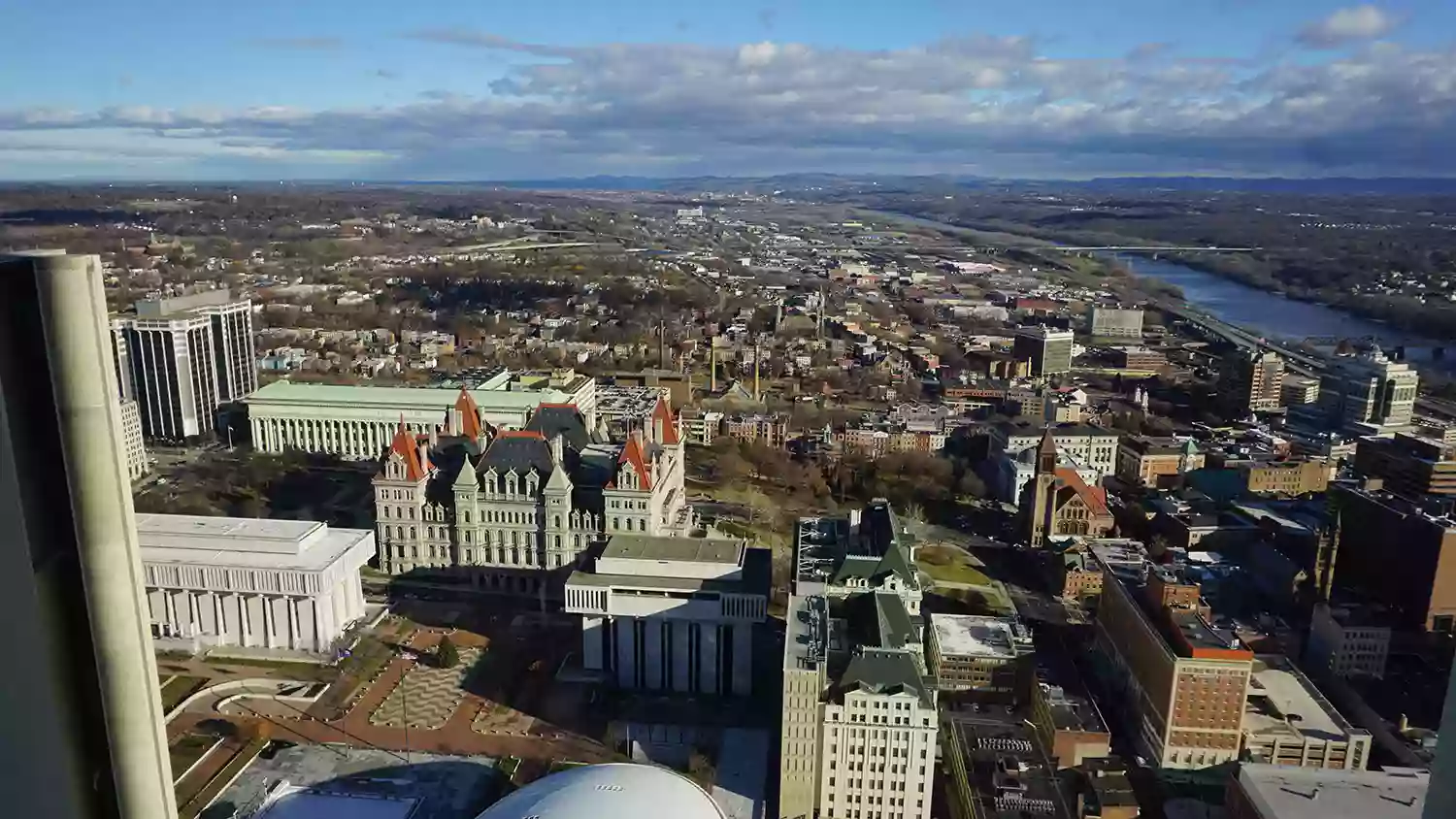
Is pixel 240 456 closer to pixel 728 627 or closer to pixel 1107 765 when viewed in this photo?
pixel 728 627

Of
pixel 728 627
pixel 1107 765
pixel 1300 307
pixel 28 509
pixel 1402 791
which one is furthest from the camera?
pixel 1300 307

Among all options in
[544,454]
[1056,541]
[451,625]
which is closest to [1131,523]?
[1056,541]

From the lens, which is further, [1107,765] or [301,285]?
[301,285]

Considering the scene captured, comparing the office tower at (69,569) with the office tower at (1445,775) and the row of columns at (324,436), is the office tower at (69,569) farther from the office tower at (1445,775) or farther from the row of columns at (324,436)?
the row of columns at (324,436)

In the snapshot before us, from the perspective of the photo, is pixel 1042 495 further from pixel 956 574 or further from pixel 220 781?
pixel 220 781

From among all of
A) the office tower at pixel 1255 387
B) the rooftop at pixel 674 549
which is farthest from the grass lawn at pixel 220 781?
the office tower at pixel 1255 387

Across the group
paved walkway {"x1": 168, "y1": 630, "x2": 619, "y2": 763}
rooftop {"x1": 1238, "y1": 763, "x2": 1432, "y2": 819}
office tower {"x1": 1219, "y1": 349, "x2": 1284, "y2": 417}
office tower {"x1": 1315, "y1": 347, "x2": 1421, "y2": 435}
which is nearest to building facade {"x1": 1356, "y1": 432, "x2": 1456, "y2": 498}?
office tower {"x1": 1315, "y1": 347, "x2": 1421, "y2": 435}
